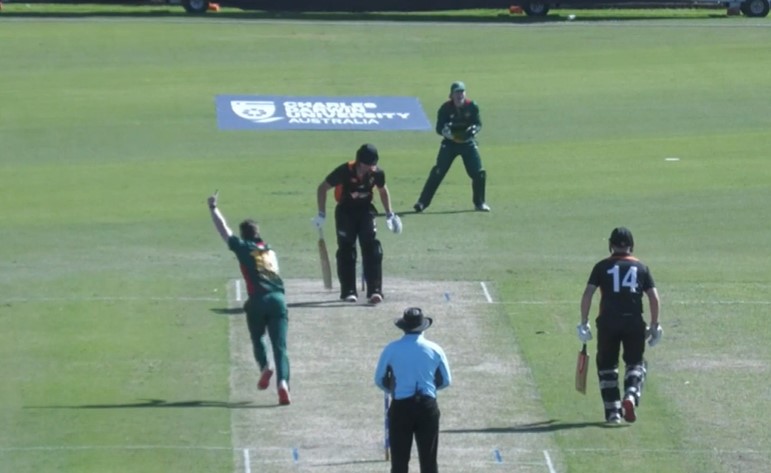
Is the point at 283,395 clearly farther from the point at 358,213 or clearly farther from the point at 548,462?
the point at 358,213

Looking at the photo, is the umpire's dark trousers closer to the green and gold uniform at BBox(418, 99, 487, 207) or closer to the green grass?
the green grass

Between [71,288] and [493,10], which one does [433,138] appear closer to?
[71,288]

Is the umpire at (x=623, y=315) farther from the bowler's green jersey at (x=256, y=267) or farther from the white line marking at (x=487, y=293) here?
the white line marking at (x=487, y=293)

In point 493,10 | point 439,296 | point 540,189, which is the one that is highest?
point 439,296

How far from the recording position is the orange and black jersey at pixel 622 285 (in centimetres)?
1559

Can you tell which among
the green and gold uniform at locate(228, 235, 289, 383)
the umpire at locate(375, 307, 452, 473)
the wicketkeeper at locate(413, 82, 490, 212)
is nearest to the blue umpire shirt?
the umpire at locate(375, 307, 452, 473)

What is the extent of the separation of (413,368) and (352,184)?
7038 millimetres

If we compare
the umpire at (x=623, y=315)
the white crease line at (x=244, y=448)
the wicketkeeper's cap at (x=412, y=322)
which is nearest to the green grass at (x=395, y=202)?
the white crease line at (x=244, y=448)

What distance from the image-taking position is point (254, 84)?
40500mm

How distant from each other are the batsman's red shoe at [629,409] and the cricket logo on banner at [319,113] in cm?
2053

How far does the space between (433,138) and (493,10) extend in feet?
66.7

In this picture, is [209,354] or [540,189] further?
[540,189]

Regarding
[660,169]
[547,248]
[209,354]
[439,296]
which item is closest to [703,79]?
[660,169]

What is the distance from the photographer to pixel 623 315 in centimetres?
1558
